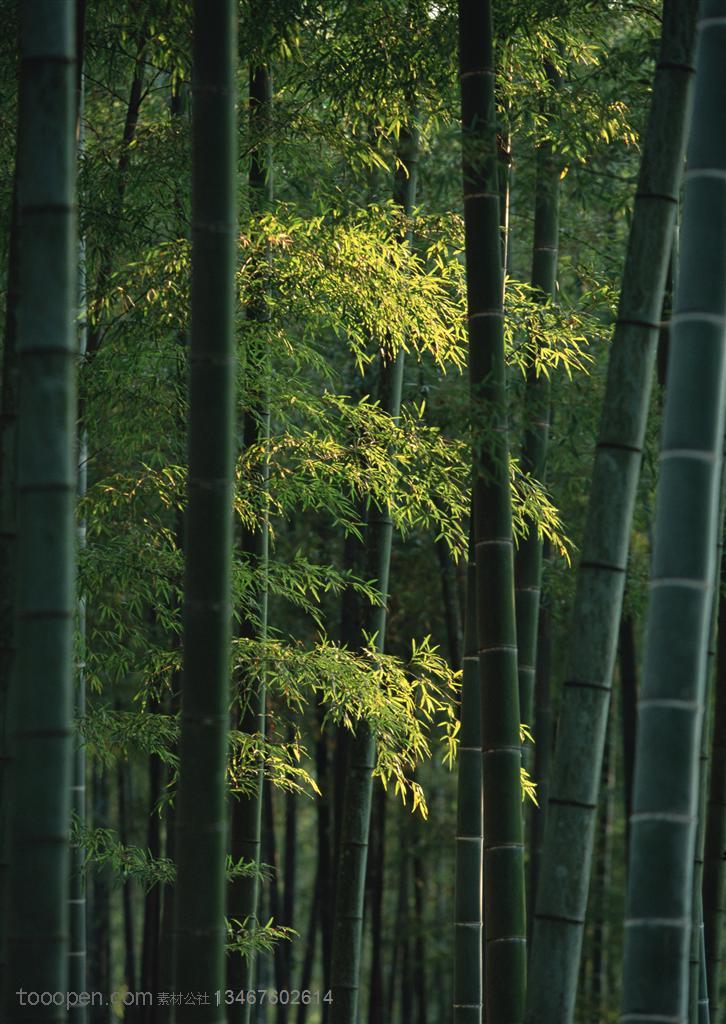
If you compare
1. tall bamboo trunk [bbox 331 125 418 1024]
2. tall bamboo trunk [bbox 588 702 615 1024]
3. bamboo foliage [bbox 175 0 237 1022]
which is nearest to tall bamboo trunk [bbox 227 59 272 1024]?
tall bamboo trunk [bbox 331 125 418 1024]

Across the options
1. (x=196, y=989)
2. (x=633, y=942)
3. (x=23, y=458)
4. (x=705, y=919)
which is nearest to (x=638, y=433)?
(x=633, y=942)

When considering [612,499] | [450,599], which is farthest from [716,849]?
[450,599]

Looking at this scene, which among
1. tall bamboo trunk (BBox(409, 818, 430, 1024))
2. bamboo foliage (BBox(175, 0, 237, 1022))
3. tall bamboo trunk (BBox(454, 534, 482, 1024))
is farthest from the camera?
tall bamboo trunk (BBox(409, 818, 430, 1024))

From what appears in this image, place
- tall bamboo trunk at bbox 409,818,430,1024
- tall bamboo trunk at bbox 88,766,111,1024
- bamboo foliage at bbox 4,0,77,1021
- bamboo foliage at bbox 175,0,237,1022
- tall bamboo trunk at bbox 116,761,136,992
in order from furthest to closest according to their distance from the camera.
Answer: tall bamboo trunk at bbox 88,766,111,1024 < tall bamboo trunk at bbox 116,761,136,992 < tall bamboo trunk at bbox 409,818,430,1024 < bamboo foliage at bbox 175,0,237,1022 < bamboo foliage at bbox 4,0,77,1021

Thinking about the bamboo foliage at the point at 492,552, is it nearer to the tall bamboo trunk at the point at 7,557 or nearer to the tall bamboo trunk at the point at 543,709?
the tall bamboo trunk at the point at 7,557

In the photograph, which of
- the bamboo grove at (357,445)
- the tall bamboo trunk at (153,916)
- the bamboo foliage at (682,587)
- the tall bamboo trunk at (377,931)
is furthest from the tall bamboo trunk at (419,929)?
the bamboo foliage at (682,587)

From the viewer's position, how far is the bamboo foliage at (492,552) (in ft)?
12.8

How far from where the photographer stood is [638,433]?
3498 millimetres

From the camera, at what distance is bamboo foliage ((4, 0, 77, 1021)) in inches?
116

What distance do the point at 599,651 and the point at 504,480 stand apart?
2.43ft

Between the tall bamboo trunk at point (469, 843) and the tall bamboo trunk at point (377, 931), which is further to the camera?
the tall bamboo trunk at point (377, 931)

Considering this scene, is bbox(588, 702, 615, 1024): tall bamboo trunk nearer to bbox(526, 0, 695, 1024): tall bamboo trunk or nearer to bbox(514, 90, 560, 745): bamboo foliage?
bbox(514, 90, 560, 745): bamboo foliage

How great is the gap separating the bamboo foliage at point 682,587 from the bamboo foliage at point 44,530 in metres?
1.34

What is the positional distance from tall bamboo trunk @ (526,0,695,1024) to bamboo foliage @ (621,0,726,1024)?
0.28 metres
